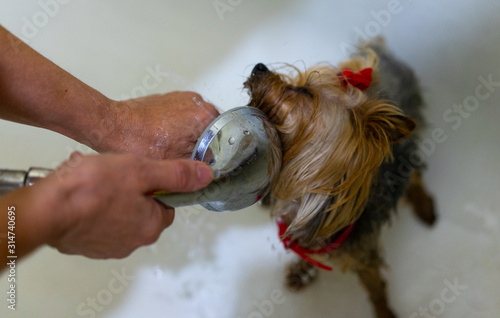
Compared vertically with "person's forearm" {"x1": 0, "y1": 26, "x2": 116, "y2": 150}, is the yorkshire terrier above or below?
above

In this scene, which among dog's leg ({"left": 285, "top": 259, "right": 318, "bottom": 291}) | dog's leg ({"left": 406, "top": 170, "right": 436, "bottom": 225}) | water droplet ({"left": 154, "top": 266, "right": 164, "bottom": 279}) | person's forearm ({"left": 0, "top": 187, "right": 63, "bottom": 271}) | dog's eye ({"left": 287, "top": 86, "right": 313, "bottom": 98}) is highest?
dog's eye ({"left": 287, "top": 86, "right": 313, "bottom": 98})

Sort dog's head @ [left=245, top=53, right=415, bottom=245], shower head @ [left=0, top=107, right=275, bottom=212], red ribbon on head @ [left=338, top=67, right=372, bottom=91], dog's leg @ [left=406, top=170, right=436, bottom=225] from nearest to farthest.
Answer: shower head @ [left=0, top=107, right=275, bottom=212]
dog's head @ [left=245, top=53, right=415, bottom=245]
red ribbon on head @ [left=338, top=67, right=372, bottom=91]
dog's leg @ [left=406, top=170, right=436, bottom=225]

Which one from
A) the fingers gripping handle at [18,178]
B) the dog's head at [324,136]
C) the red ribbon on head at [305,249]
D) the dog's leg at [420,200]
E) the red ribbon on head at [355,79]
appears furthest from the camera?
the dog's leg at [420,200]

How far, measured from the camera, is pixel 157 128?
1.36 meters

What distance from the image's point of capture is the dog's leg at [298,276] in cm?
210

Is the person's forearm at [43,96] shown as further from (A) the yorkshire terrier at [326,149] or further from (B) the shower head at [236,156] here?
(A) the yorkshire terrier at [326,149]

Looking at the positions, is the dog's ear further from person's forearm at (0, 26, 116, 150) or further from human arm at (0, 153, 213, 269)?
person's forearm at (0, 26, 116, 150)

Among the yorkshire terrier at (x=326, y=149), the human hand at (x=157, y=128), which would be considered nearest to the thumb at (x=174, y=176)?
the yorkshire terrier at (x=326, y=149)

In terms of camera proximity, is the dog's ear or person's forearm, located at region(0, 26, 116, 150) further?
the dog's ear

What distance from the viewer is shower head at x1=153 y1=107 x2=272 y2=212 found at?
1046 mm

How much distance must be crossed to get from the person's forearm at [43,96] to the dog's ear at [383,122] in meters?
0.85

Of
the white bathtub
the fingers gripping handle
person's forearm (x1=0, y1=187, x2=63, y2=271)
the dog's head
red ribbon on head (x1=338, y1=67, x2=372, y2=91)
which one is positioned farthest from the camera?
the white bathtub

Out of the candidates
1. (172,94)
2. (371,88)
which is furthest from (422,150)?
(172,94)

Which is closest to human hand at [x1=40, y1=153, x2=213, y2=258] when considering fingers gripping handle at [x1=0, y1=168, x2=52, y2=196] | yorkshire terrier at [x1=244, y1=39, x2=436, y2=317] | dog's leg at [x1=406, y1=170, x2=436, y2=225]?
fingers gripping handle at [x1=0, y1=168, x2=52, y2=196]
